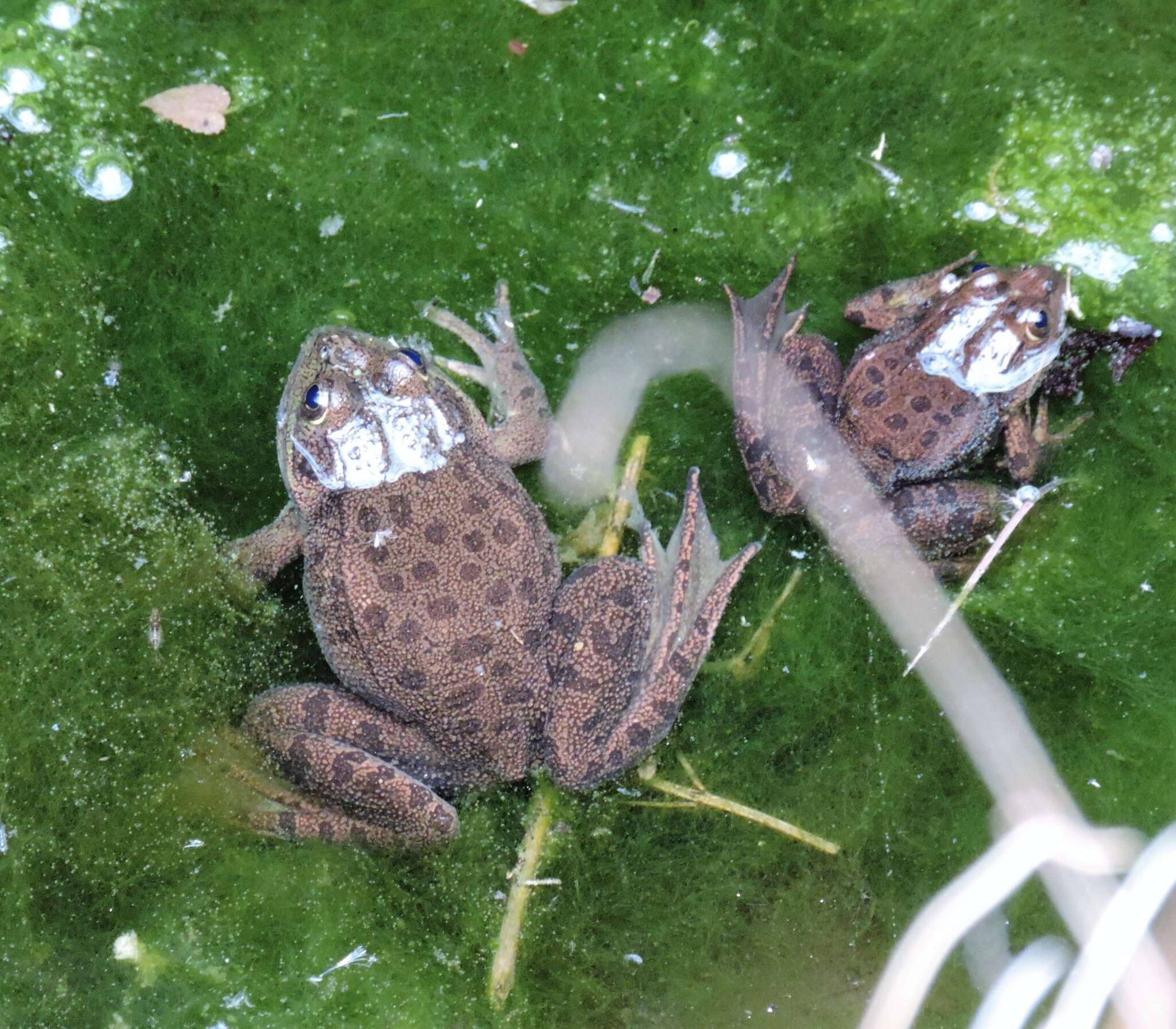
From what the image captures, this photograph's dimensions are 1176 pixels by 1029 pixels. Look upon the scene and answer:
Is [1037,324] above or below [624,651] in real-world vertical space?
above

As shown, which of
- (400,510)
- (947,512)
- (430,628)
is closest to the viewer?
(430,628)

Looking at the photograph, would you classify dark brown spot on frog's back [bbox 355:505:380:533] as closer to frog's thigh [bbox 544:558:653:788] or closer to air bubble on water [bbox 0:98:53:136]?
frog's thigh [bbox 544:558:653:788]

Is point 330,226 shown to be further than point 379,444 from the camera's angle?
Yes

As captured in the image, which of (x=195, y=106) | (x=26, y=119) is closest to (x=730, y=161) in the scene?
(x=195, y=106)

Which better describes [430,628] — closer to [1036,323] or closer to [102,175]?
[102,175]

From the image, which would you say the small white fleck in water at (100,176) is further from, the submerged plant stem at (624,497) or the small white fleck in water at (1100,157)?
the small white fleck in water at (1100,157)

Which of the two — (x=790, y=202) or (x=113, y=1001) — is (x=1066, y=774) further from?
(x=113, y=1001)

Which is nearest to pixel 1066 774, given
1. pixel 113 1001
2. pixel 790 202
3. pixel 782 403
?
pixel 782 403
